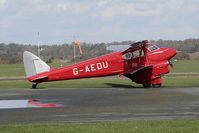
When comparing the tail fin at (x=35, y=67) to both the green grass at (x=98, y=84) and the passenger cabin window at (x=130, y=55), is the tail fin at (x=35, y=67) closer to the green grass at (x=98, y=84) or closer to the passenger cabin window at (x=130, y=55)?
the green grass at (x=98, y=84)

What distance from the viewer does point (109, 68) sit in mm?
29938

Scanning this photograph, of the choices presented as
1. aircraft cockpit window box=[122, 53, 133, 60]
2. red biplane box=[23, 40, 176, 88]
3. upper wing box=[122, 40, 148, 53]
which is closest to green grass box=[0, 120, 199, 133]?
upper wing box=[122, 40, 148, 53]

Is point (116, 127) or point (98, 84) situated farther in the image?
point (98, 84)

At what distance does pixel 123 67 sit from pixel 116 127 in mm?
18475

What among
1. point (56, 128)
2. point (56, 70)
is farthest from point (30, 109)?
point (56, 70)

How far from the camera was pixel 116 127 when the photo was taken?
11641 mm

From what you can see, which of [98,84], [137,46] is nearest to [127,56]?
[137,46]

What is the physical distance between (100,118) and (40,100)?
23.1ft

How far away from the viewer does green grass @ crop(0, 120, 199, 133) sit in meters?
11.1

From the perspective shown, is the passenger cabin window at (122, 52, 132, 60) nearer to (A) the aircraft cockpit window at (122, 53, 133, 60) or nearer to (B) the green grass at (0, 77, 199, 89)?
(A) the aircraft cockpit window at (122, 53, 133, 60)

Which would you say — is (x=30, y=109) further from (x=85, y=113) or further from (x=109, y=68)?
(x=109, y=68)

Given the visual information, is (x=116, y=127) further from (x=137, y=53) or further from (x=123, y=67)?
(x=123, y=67)

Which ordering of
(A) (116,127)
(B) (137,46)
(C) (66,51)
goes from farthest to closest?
(C) (66,51), (B) (137,46), (A) (116,127)

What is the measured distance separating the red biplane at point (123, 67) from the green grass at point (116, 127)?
1678cm
